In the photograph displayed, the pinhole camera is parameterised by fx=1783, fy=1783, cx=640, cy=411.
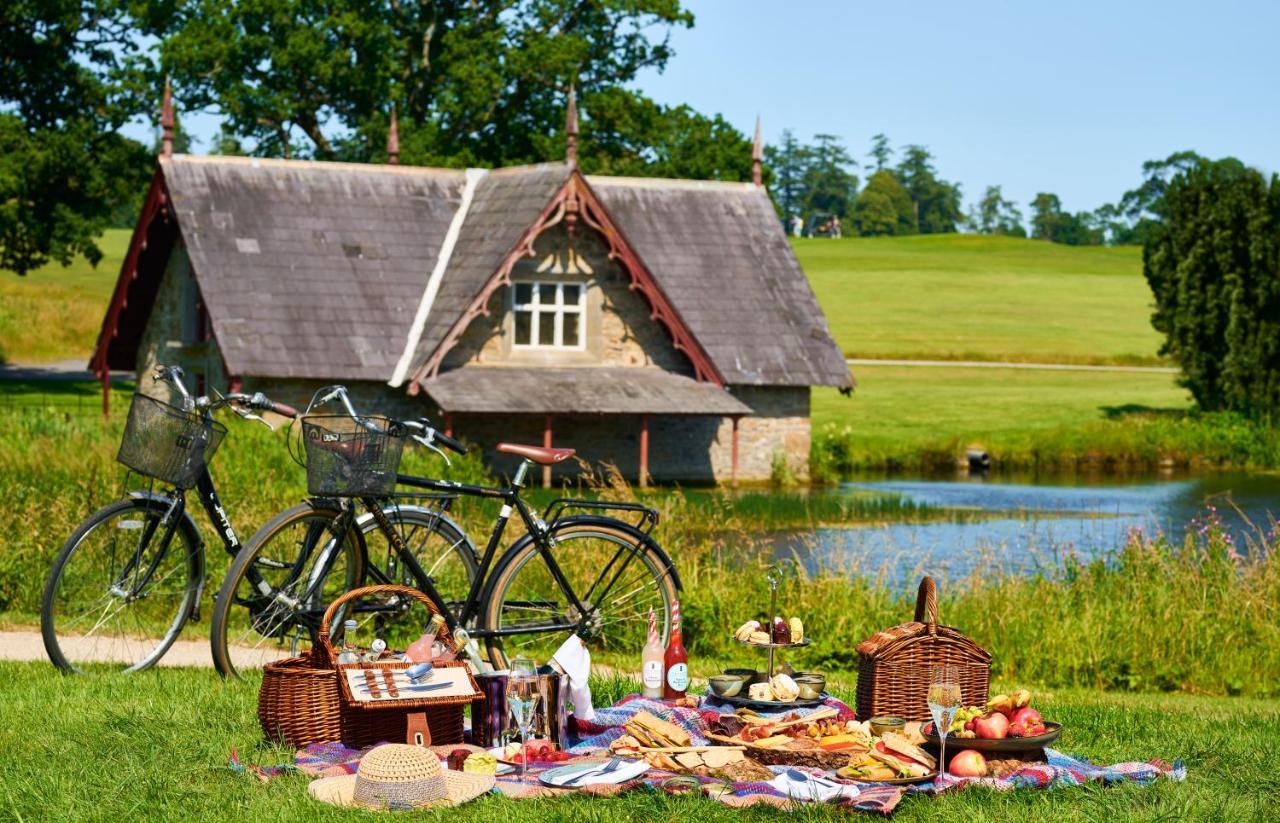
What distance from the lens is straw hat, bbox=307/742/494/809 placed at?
248 inches

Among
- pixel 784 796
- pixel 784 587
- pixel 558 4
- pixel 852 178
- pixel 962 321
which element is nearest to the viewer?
pixel 784 796

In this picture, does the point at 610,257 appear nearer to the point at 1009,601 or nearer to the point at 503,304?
the point at 503,304

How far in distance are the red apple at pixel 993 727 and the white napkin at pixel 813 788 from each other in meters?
0.66

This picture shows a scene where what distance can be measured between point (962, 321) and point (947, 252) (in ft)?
100.0

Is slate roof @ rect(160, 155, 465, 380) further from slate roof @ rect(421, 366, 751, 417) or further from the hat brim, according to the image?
the hat brim

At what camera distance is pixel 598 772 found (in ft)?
21.8

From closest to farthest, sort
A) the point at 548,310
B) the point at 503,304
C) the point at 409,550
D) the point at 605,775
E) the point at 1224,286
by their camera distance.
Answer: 1. the point at 605,775
2. the point at 409,550
3. the point at 503,304
4. the point at 548,310
5. the point at 1224,286

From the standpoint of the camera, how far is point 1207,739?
781cm

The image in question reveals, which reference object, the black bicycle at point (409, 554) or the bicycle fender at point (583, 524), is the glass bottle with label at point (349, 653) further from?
the bicycle fender at point (583, 524)

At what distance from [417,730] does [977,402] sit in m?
38.5

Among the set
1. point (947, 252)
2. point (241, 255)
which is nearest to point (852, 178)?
point (947, 252)

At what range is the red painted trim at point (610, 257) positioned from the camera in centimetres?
2681

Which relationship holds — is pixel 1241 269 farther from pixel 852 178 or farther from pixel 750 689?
pixel 852 178

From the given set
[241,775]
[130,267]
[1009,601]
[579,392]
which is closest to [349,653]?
[241,775]
